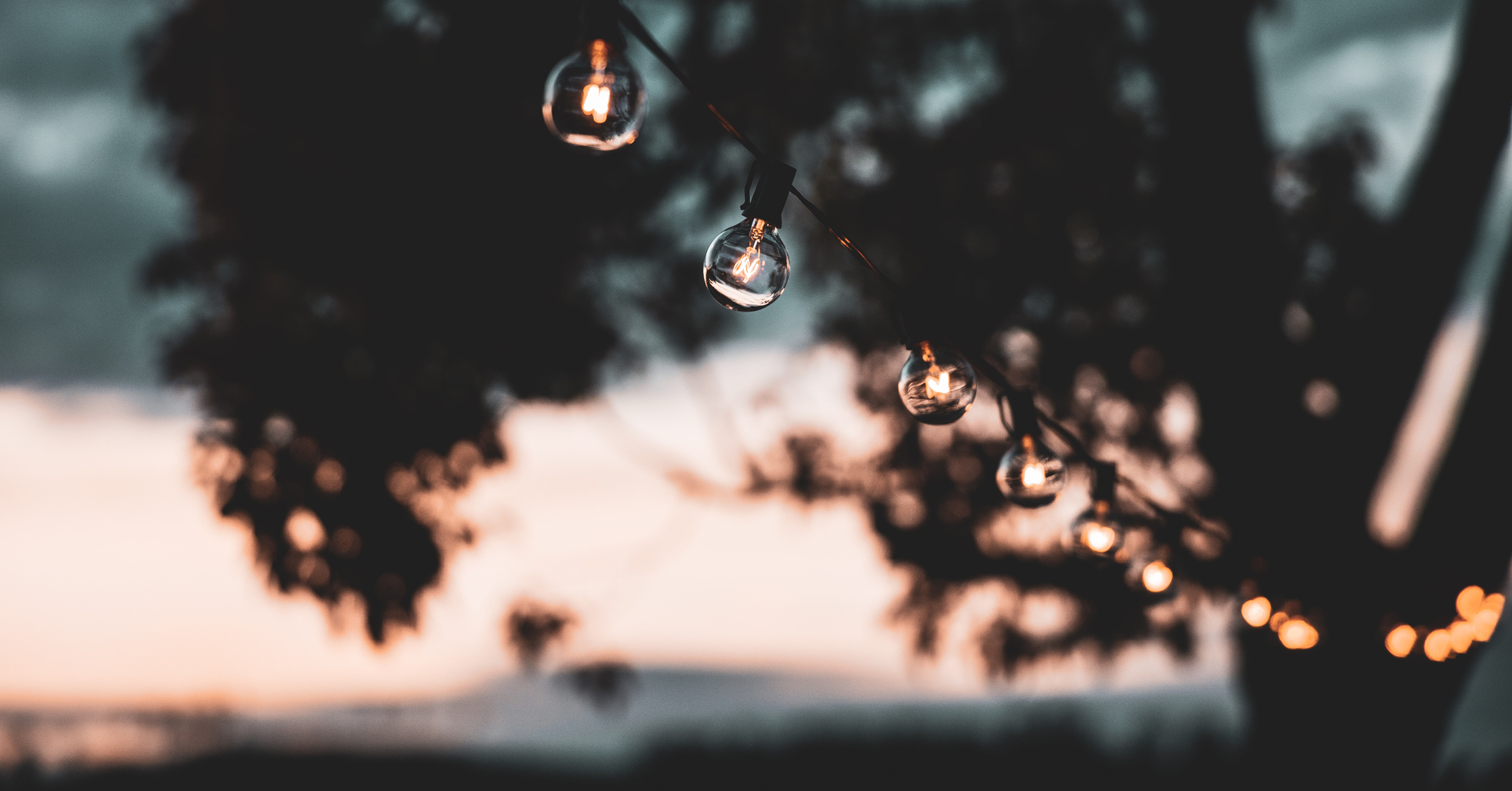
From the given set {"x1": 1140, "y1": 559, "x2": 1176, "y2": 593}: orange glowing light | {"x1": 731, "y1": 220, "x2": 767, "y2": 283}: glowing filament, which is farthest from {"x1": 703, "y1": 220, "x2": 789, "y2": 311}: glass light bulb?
{"x1": 1140, "y1": 559, "x2": 1176, "y2": 593}: orange glowing light

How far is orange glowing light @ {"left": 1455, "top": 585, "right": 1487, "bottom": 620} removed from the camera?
5938 mm

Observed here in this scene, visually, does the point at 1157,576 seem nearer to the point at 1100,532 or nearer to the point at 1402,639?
the point at 1100,532

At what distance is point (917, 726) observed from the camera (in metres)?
14.9

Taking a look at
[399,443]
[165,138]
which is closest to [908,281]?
[399,443]

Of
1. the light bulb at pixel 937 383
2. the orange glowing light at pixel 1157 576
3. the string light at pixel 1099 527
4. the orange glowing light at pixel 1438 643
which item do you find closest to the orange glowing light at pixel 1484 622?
the orange glowing light at pixel 1438 643

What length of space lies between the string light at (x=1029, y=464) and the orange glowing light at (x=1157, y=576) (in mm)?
1631

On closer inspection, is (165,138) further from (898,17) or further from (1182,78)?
(1182,78)

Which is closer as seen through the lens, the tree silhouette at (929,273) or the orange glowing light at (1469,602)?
the orange glowing light at (1469,602)

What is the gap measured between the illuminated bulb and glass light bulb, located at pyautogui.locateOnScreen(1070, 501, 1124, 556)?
5.92 feet

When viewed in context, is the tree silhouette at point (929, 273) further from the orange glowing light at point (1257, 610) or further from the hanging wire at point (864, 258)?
the hanging wire at point (864, 258)

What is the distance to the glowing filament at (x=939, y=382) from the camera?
2.36 m

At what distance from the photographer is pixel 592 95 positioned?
1695 mm

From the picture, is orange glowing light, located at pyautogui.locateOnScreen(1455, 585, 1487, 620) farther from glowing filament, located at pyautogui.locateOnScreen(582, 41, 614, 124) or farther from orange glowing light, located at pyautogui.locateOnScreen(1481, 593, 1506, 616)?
glowing filament, located at pyautogui.locateOnScreen(582, 41, 614, 124)

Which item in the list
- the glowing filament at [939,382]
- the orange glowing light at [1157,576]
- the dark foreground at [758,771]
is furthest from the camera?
the dark foreground at [758,771]
